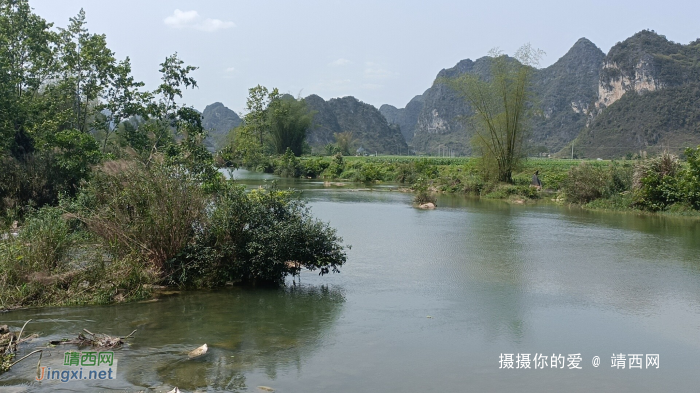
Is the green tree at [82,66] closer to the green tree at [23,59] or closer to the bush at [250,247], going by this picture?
the green tree at [23,59]

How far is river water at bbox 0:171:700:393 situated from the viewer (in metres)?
5.78

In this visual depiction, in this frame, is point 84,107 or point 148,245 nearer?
point 148,245

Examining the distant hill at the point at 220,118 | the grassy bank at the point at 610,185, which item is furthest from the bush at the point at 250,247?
the distant hill at the point at 220,118

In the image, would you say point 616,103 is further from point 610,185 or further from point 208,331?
point 208,331

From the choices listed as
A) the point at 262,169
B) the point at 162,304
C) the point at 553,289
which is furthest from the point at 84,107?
the point at 262,169

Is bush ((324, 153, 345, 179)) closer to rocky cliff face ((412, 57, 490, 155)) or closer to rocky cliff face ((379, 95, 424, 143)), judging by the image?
rocky cliff face ((412, 57, 490, 155))

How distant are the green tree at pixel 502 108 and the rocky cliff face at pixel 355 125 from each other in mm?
64460

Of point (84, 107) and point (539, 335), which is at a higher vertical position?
point (84, 107)

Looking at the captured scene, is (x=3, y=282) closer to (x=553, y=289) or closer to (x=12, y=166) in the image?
(x=12, y=166)

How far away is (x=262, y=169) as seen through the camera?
52781 millimetres

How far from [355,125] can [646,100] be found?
163ft

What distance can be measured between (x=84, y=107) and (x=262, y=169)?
37276mm

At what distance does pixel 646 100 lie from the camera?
221 ft

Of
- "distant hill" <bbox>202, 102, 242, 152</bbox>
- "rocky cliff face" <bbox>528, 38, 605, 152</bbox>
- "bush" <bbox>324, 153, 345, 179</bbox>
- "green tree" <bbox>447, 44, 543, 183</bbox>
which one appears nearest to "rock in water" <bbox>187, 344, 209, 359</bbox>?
"green tree" <bbox>447, 44, 543, 183</bbox>
